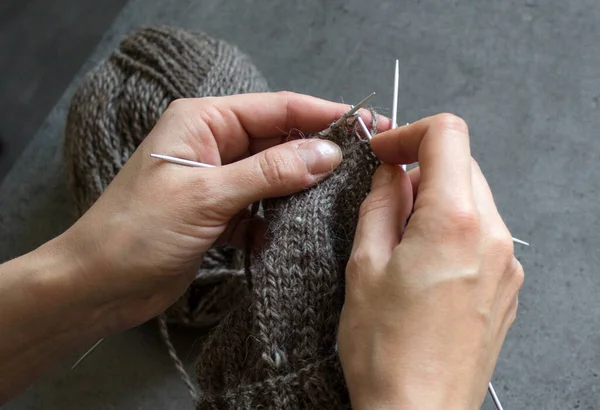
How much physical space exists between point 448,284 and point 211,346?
0.38 m

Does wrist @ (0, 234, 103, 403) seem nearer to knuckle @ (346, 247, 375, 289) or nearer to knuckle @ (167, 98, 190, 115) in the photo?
knuckle @ (167, 98, 190, 115)

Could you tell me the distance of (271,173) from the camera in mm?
797

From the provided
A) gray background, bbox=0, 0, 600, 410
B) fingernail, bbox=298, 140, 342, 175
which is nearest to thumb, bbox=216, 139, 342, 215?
fingernail, bbox=298, 140, 342, 175

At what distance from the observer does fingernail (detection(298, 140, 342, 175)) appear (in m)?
0.81

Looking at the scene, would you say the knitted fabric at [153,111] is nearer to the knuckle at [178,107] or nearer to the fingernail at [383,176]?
the knuckle at [178,107]

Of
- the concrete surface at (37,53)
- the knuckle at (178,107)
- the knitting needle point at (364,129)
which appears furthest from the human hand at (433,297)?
the concrete surface at (37,53)

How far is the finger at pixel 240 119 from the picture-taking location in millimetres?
875

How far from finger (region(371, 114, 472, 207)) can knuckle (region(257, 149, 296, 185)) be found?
123mm

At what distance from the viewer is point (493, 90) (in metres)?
1.34

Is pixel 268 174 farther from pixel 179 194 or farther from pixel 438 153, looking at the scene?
pixel 438 153

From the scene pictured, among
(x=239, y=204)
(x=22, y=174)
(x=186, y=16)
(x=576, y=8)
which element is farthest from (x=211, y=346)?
(x=576, y=8)

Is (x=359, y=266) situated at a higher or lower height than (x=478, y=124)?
higher

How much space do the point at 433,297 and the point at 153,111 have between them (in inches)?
26.9

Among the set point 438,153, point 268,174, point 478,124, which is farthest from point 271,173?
point 478,124
